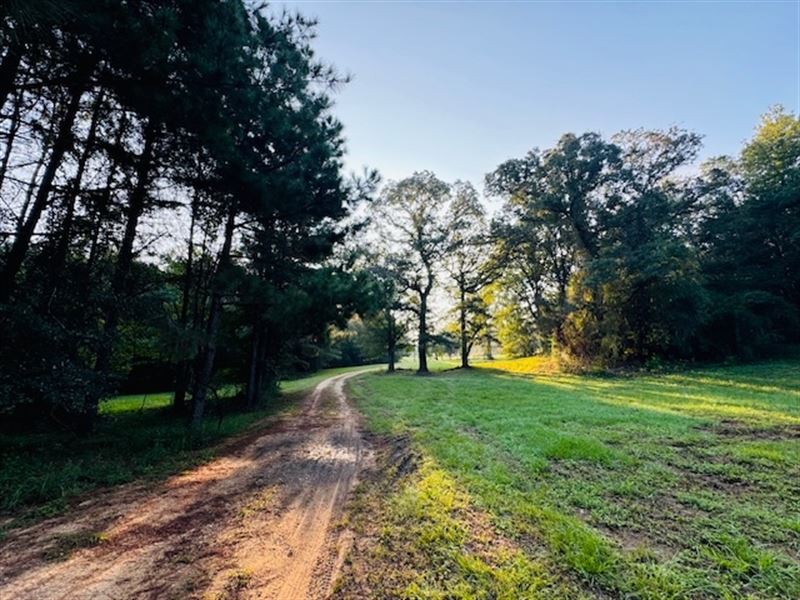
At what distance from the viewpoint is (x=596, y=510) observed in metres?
3.24

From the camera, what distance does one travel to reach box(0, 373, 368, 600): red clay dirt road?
2469mm

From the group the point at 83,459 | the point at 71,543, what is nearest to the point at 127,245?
the point at 83,459

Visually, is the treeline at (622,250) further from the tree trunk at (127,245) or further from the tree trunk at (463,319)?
the tree trunk at (127,245)

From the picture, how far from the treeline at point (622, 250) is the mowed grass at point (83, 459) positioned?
9.55 meters

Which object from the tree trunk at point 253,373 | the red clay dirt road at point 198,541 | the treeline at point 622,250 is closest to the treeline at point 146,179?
the red clay dirt road at point 198,541

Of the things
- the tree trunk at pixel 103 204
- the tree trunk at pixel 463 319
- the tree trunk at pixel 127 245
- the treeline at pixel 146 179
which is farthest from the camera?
the tree trunk at pixel 463 319

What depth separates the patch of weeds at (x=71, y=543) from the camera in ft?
9.41

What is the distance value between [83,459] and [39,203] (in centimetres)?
410

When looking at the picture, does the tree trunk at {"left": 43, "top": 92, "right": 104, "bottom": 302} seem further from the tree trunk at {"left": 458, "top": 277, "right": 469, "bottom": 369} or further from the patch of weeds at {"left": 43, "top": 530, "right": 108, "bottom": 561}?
the tree trunk at {"left": 458, "top": 277, "right": 469, "bottom": 369}

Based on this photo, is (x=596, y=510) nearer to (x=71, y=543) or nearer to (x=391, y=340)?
(x=71, y=543)

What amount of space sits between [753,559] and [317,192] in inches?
341

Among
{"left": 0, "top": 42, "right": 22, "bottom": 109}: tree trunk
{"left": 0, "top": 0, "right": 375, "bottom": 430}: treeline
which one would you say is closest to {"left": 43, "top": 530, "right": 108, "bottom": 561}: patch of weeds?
{"left": 0, "top": 0, "right": 375, "bottom": 430}: treeline

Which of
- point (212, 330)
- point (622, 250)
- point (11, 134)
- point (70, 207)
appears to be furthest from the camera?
point (622, 250)

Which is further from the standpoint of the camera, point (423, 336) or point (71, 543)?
point (423, 336)
